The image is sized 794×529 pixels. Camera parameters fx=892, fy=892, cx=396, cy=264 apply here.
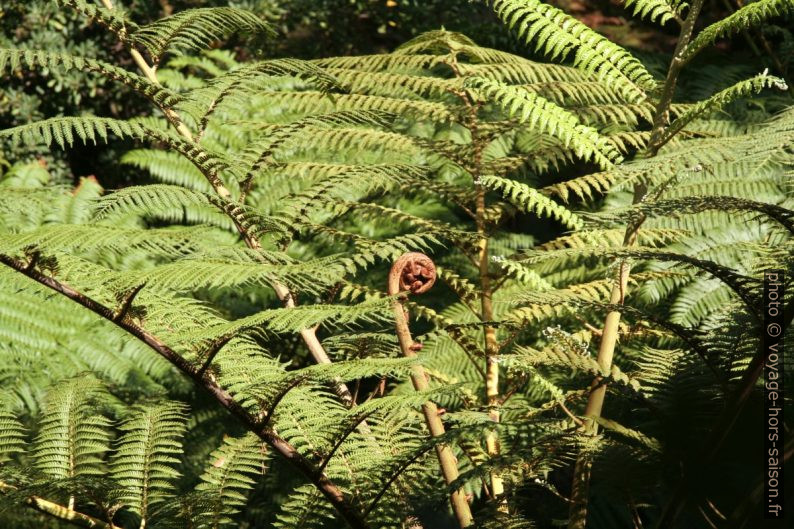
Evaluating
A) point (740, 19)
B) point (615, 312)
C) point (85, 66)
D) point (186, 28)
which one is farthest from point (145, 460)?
point (740, 19)

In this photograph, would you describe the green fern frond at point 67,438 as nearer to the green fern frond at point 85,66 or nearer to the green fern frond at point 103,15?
the green fern frond at point 85,66

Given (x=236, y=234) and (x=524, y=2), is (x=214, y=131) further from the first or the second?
(x=524, y=2)

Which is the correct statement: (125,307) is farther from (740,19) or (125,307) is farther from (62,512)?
(740,19)

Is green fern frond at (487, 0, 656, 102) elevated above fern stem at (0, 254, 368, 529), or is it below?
above

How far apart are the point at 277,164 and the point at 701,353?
43.8 inches

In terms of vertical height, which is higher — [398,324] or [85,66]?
[85,66]

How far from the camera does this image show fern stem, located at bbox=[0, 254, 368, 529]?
1.39 metres

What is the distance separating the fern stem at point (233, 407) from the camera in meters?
1.39

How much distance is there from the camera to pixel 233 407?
1385mm

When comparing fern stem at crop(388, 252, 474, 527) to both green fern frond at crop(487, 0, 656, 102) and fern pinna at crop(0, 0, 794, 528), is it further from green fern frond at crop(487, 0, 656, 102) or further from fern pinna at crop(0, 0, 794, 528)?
green fern frond at crop(487, 0, 656, 102)

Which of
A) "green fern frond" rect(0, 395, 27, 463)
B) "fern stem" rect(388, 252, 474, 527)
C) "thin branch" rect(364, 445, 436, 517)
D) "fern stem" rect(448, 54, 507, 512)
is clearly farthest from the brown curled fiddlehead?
"green fern frond" rect(0, 395, 27, 463)

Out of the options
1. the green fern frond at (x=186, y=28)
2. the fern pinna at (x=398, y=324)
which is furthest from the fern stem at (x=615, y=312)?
the green fern frond at (x=186, y=28)

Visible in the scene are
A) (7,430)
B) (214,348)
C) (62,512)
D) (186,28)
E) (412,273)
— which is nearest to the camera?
(214,348)

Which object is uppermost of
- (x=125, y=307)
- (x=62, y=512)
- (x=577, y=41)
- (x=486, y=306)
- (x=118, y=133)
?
(x=577, y=41)
